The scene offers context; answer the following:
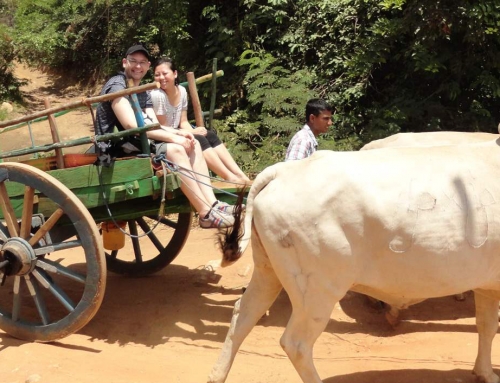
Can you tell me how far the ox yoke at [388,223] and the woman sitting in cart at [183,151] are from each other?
1284 millimetres

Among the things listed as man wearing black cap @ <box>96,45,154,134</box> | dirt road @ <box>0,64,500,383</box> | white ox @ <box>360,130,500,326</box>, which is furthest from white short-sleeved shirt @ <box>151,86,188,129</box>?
white ox @ <box>360,130,500,326</box>

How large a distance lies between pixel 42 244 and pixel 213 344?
1478mm

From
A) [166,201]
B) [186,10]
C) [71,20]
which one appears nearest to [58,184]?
[166,201]

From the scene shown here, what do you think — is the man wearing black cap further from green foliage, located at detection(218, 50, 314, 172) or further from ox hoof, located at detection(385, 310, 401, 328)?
green foliage, located at detection(218, 50, 314, 172)

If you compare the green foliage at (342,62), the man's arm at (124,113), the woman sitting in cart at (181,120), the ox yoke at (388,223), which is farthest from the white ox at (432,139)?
the green foliage at (342,62)

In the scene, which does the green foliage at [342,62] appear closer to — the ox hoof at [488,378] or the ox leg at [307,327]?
the ox hoof at [488,378]

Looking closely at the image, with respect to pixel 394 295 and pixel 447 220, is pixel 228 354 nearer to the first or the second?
pixel 394 295

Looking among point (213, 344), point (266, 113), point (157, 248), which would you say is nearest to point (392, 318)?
point (213, 344)

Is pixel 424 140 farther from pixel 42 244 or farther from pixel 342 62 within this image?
pixel 342 62

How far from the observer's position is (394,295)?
3.94 m

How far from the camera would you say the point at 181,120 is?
20.5 ft

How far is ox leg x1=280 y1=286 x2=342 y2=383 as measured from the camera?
12.6ft

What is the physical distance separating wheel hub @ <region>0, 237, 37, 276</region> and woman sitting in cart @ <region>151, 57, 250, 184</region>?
154 cm

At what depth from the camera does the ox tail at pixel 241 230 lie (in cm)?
400
